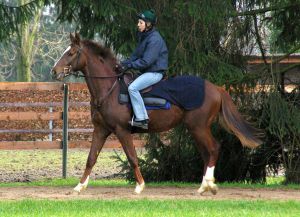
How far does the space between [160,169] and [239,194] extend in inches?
143

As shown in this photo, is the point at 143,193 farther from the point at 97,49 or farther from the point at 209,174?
the point at 97,49

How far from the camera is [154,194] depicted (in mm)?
12750

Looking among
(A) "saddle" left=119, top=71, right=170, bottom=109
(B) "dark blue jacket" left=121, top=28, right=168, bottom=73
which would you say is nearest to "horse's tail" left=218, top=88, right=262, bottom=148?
(A) "saddle" left=119, top=71, right=170, bottom=109

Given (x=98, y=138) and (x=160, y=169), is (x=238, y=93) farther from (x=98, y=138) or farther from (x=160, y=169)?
(x=98, y=138)

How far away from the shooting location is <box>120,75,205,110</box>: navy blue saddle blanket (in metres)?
12.8

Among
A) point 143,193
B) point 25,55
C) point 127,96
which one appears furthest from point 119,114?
point 25,55

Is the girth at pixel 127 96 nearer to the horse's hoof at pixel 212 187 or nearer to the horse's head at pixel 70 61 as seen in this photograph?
the horse's head at pixel 70 61

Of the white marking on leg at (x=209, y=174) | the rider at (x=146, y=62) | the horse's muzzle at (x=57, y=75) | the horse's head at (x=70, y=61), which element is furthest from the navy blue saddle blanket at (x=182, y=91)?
the horse's muzzle at (x=57, y=75)

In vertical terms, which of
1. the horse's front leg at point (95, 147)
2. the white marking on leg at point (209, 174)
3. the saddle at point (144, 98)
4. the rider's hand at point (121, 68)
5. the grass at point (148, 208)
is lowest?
the grass at point (148, 208)

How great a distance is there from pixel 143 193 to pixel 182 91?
5.58 ft

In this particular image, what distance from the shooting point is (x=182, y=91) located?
509 inches

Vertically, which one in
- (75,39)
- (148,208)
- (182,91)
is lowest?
(148,208)

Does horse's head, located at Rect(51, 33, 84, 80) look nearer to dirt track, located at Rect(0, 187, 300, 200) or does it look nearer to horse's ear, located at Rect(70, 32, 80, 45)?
horse's ear, located at Rect(70, 32, 80, 45)

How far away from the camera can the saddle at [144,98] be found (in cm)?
1277
